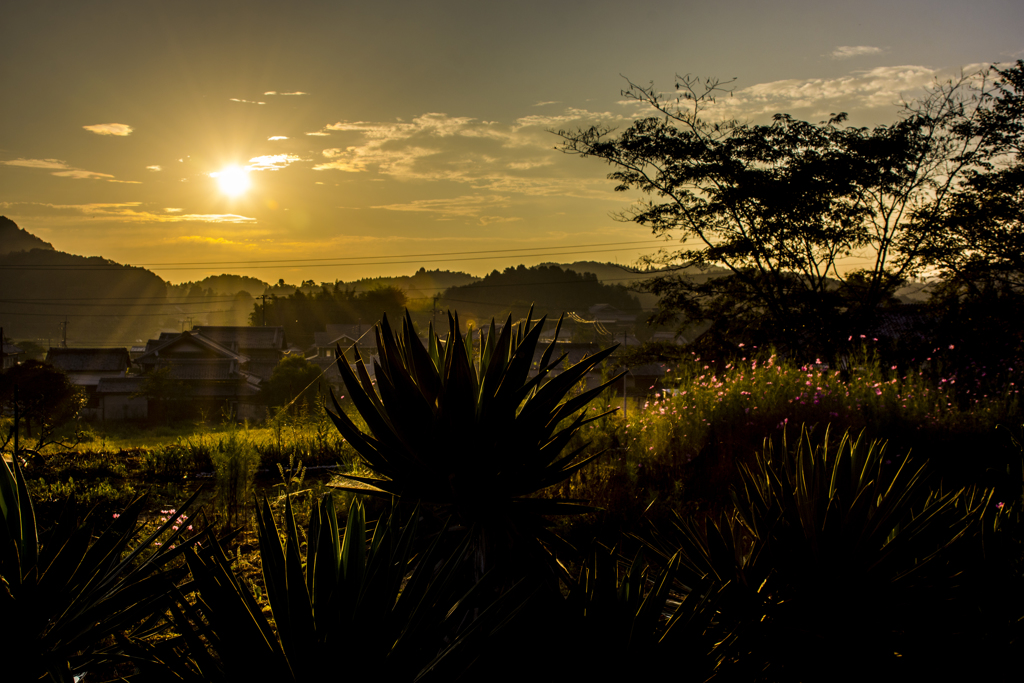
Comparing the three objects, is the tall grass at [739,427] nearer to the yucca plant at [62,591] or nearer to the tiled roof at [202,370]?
the yucca plant at [62,591]

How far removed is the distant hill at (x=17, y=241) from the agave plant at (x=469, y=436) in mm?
102798

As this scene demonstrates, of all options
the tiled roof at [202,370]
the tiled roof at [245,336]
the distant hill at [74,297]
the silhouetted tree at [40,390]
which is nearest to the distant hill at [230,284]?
the distant hill at [74,297]

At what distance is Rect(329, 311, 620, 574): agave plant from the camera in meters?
1.81

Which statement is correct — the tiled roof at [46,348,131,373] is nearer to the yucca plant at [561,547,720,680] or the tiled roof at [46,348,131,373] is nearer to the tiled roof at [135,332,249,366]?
the tiled roof at [135,332,249,366]

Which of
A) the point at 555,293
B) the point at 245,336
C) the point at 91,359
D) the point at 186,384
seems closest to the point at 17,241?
the point at 245,336

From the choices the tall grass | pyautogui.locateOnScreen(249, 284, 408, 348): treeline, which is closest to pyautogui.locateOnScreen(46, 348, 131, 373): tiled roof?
pyautogui.locateOnScreen(249, 284, 408, 348): treeline

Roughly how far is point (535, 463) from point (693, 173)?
1257cm

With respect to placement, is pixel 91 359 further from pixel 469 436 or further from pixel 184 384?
pixel 469 436

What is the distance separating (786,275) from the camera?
13.1 meters

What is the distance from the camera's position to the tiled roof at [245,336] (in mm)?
52209

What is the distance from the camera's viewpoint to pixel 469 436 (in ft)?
6.04

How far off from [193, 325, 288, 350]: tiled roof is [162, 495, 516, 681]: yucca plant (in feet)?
180

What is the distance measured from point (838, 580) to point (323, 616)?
1.19 metres

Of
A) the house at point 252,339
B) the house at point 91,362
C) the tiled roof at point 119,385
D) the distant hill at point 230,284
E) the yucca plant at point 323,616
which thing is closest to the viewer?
the yucca plant at point 323,616
